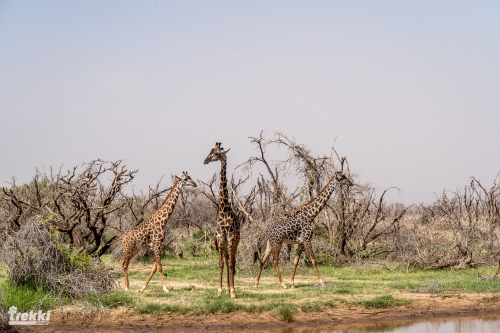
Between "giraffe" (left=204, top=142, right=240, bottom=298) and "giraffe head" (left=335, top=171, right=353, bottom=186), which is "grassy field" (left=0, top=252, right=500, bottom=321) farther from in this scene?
"giraffe head" (left=335, top=171, right=353, bottom=186)

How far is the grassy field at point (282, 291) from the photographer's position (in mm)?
11398

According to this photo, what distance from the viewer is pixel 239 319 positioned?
36.6 feet

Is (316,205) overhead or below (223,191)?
below

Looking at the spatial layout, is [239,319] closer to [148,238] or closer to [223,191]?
[223,191]

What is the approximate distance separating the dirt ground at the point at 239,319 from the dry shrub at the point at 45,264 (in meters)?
0.58

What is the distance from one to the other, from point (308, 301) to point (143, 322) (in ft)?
10.0

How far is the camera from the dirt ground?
10.9 m

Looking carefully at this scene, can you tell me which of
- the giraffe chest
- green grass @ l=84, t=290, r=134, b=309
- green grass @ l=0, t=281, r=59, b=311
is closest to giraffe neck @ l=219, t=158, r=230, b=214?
the giraffe chest

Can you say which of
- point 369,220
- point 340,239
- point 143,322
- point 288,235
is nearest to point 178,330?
point 143,322

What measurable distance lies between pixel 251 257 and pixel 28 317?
6932mm

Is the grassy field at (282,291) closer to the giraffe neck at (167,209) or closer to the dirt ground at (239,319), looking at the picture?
the dirt ground at (239,319)

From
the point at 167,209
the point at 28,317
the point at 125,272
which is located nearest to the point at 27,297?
the point at 28,317

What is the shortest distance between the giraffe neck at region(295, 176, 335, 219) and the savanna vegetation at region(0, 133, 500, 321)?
1.58 meters

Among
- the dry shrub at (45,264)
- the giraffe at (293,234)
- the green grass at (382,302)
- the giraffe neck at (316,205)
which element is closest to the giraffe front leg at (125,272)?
the dry shrub at (45,264)
